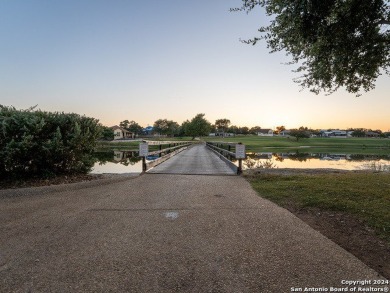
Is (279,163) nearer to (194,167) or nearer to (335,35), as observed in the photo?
(194,167)

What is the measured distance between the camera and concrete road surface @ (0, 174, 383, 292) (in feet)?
9.70

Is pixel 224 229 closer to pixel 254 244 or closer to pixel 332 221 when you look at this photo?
pixel 254 244

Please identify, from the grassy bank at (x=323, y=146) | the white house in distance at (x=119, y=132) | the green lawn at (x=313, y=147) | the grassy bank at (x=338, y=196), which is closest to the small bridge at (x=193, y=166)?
the grassy bank at (x=338, y=196)

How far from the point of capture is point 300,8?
6867 mm

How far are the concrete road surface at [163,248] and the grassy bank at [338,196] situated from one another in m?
0.99

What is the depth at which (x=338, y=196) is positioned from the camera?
6.82 meters

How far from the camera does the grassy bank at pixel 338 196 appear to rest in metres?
A: 5.21

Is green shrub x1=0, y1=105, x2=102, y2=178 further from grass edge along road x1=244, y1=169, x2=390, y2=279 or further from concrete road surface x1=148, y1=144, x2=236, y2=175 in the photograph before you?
grass edge along road x1=244, y1=169, x2=390, y2=279

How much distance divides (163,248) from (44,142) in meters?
6.38

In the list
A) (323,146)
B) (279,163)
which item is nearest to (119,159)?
(279,163)

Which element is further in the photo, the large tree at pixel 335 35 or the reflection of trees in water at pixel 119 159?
the reflection of trees in water at pixel 119 159

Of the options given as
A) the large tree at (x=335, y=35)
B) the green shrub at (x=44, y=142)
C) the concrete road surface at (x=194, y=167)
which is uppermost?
the large tree at (x=335, y=35)

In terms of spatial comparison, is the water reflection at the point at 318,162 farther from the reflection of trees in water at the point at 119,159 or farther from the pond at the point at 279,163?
the reflection of trees in water at the point at 119,159

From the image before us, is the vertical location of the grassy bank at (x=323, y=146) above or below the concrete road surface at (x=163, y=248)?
below
